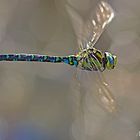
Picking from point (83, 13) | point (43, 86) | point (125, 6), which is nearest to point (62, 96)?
point (43, 86)

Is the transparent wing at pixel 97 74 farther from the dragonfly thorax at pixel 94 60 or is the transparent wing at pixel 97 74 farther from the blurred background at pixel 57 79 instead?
the blurred background at pixel 57 79

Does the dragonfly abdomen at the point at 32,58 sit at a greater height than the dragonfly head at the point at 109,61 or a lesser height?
greater

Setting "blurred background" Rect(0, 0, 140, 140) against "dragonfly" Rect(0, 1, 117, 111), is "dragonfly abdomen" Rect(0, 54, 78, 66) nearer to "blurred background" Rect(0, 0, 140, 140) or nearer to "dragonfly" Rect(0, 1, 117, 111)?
"dragonfly" Rect(0, 1, 117, 111)

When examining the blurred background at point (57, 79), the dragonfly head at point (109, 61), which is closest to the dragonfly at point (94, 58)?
the dragonfly head at point (109, 61)

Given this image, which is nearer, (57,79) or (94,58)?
(94,58)

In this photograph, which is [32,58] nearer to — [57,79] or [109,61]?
[109,61]

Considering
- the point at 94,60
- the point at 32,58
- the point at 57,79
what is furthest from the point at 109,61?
the point at 57,79

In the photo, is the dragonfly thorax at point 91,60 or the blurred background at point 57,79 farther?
the blurred background at point 57,79

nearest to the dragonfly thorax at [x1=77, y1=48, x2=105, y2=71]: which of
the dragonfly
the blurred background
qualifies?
the dragonfly

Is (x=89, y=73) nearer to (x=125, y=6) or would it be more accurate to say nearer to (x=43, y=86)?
(x=43, y=86)
